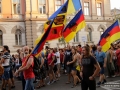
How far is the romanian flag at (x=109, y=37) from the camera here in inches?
454

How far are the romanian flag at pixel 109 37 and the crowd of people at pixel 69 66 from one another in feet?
Result: 1.16

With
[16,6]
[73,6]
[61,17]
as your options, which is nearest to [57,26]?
[61,17]

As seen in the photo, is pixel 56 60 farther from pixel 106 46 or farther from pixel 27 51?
pixel 27 51

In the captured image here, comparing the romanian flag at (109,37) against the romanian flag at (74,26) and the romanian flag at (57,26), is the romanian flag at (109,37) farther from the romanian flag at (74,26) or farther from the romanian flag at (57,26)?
the romanian flag at (57,26)

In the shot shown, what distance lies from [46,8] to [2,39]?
6.63 meters

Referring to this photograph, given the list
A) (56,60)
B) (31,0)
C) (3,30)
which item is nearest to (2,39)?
(3,30)

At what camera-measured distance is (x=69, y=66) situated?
35.8 feet

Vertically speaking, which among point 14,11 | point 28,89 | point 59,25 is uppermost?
point 14,11

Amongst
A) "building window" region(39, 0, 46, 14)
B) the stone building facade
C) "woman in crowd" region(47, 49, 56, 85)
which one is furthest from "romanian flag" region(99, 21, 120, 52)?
"building window" region(39, 0, 46, 14)

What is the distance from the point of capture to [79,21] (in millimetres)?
10961

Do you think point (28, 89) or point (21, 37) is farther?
point (21, 37)

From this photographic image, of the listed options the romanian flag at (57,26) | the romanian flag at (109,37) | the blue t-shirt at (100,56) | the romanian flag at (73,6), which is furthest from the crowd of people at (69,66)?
the romanian flag at (73,6)

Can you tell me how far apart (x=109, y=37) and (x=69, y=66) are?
2.64 metres

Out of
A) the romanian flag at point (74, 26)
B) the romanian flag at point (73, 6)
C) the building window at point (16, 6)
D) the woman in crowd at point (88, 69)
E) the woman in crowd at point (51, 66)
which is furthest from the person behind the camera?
the building window at point (16, 6)
